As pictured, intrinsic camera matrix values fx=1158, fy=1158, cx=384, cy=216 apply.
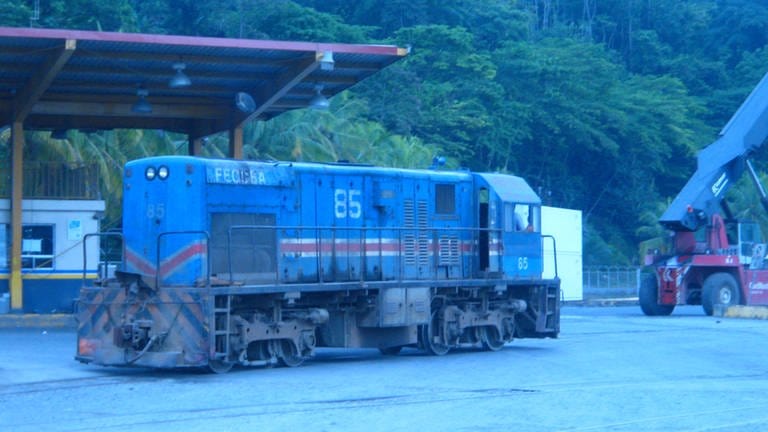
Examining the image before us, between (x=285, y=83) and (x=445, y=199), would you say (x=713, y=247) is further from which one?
(x=285, y=83)

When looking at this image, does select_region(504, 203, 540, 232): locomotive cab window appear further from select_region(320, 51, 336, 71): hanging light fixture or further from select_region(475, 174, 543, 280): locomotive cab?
select_region(320, 51, 336, 71): hanging light fixture

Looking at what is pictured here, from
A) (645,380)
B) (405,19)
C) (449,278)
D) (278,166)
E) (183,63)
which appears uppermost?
(405,19)

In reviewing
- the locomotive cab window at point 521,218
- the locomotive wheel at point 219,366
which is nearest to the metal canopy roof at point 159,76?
the locomotive cab window at point 521,218

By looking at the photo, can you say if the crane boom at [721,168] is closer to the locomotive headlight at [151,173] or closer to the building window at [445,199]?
the building window at [445,199]

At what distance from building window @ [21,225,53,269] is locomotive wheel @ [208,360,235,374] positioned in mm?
10570

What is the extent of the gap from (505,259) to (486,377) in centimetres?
515

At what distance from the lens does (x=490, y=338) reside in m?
20.8

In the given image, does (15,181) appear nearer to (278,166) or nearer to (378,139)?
(278,166)

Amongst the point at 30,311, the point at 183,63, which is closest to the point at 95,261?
the point at 30,311

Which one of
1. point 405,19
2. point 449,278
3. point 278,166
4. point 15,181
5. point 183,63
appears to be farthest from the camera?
point 405,19

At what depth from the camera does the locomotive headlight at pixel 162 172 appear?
1662cm

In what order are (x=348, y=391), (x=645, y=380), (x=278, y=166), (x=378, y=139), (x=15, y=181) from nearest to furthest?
(x=348, y=391), (x=645, y=380), (x=278, y=166), (x=15, y=181), (x=378, y=139)

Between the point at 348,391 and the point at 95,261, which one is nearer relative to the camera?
the point at 348,391

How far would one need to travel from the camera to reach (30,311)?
2533 centimetres
